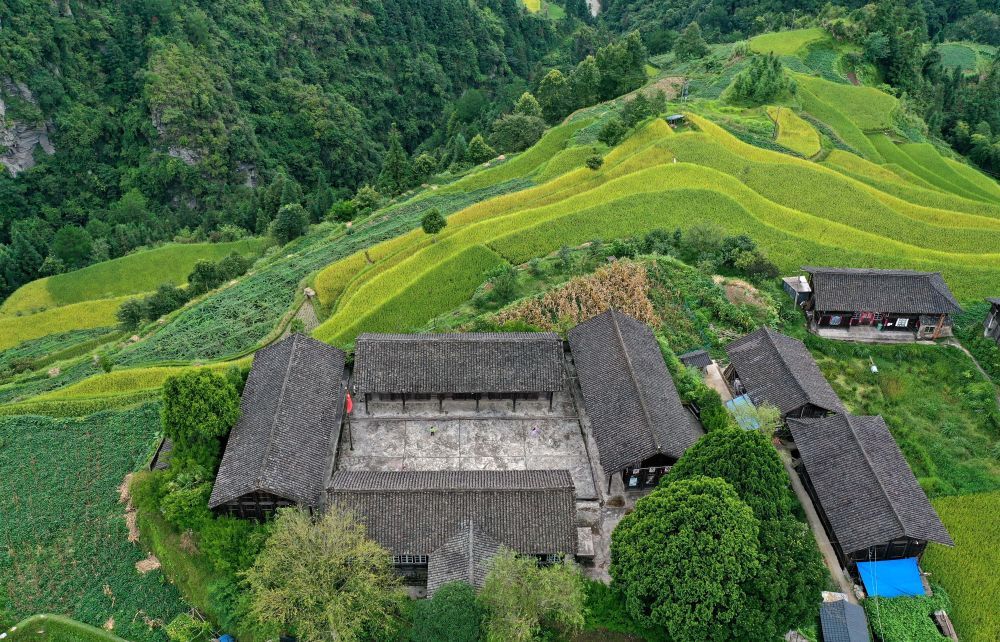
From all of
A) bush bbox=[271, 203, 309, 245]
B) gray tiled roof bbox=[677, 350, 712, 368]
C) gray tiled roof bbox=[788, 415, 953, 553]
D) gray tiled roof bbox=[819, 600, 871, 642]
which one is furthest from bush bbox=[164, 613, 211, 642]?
bush bbox=[271, 203, 309, 245]

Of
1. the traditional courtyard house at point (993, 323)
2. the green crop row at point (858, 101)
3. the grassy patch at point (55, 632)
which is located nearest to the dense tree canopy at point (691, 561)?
the grassy patch at point (55, 632)

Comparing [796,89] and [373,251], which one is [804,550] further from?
[796,89]

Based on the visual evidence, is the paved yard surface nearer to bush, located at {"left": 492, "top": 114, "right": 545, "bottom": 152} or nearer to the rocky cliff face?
bush, located at {"left": 492, "top": 114, "right": 545, "bottom": 152}

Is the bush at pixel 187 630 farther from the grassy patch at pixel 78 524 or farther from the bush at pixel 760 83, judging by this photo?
the bush at pixel 760 83

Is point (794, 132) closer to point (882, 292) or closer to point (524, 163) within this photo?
point (524, 163)

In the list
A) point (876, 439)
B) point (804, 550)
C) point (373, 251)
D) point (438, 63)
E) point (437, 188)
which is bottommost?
point (438, 63)

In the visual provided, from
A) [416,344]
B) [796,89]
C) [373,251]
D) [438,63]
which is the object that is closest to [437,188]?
[373,251]
